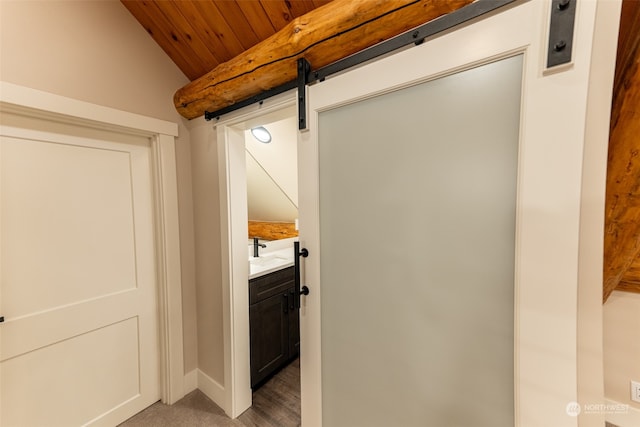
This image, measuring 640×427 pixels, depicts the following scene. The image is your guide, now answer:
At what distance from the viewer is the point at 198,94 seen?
5.10 feet

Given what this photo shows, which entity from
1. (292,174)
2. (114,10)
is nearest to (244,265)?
(292,174)

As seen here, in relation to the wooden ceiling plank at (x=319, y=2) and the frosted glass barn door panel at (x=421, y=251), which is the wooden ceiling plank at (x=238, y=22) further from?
the frosted glass barn door panel at (x=421, y=251)

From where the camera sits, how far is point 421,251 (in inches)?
35.9

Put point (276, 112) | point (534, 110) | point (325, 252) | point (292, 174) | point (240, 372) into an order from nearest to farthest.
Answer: point (534, 110), point (325, 252), point (276, 112), point (240, 372), point (292, 174)

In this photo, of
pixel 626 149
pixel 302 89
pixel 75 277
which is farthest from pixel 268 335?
pixel 626 149

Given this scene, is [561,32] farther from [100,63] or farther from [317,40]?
[100,63]

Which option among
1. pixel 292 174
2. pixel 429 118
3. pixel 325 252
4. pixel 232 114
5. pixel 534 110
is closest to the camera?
pixel 534 110

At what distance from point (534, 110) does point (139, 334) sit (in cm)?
248

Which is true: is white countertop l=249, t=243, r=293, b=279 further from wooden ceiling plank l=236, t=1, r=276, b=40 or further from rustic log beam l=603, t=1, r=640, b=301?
rustic log beam l=603, t=1, r=640, b=301

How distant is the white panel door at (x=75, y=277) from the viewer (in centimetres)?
123

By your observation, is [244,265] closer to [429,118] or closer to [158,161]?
[158,161]

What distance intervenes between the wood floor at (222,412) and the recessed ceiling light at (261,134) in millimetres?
2316

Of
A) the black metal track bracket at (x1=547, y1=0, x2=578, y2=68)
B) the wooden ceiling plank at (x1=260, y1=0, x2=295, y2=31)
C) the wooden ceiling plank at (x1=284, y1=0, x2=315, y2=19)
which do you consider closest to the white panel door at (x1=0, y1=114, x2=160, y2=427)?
the wooden ceiling plank at (x1=260, y1=0, x2=295, y2=31)

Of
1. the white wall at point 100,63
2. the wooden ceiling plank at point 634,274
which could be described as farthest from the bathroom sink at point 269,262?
the wooden ceiling plank at point 634,274
